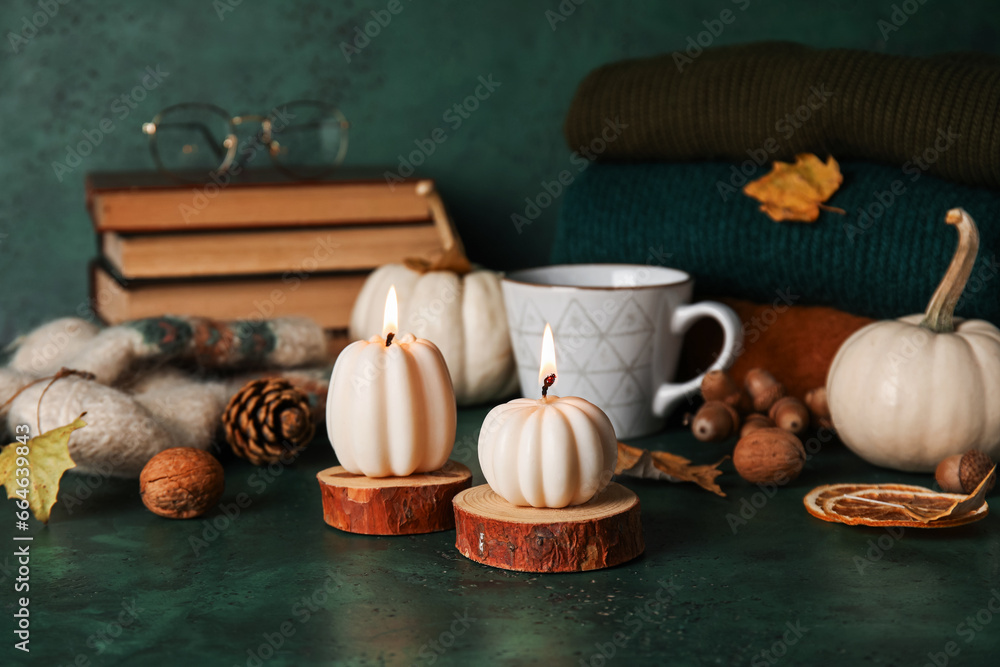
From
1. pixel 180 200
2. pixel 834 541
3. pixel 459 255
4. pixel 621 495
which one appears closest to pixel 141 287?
pixel 180 200

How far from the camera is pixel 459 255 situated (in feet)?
3.49

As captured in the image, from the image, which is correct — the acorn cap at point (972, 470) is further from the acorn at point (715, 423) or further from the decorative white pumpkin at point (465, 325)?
the decorative white pumpkin at point (465, 325)

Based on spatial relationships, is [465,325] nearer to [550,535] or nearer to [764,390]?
[764,390]

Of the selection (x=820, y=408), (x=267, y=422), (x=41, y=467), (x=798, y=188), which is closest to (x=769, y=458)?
(x=820, y=408)

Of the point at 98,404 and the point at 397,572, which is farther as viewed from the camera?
the point at 98,404

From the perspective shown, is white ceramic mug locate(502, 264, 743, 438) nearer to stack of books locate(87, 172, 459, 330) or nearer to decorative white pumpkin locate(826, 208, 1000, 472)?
decorative white pumpkin locate(826, 208, 1000, 472)

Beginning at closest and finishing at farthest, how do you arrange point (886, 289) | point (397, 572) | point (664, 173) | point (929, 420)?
point (397, 572) → point (929, 420) → point (886, 289) → point (664, 173)

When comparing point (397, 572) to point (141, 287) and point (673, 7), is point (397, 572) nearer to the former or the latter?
point (141, 287)

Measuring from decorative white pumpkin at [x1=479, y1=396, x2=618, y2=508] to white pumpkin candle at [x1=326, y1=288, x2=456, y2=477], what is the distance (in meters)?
0.07

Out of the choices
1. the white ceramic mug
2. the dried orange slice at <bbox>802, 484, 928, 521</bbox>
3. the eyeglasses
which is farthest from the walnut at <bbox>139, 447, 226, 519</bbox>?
the eyeglasses

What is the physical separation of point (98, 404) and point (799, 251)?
631 mm

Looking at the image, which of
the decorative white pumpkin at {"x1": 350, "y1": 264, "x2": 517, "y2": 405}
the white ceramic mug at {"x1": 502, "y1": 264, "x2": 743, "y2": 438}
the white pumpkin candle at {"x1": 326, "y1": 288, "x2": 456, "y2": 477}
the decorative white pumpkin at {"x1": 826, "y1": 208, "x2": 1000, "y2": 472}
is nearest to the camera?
the white pumpkin candle at {"x1": 326, "y1": 288, "x2": 456, "y2": 477}

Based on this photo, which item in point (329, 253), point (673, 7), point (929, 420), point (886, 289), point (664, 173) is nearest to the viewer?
point (929, 420)

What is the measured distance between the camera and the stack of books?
43.6 inches
